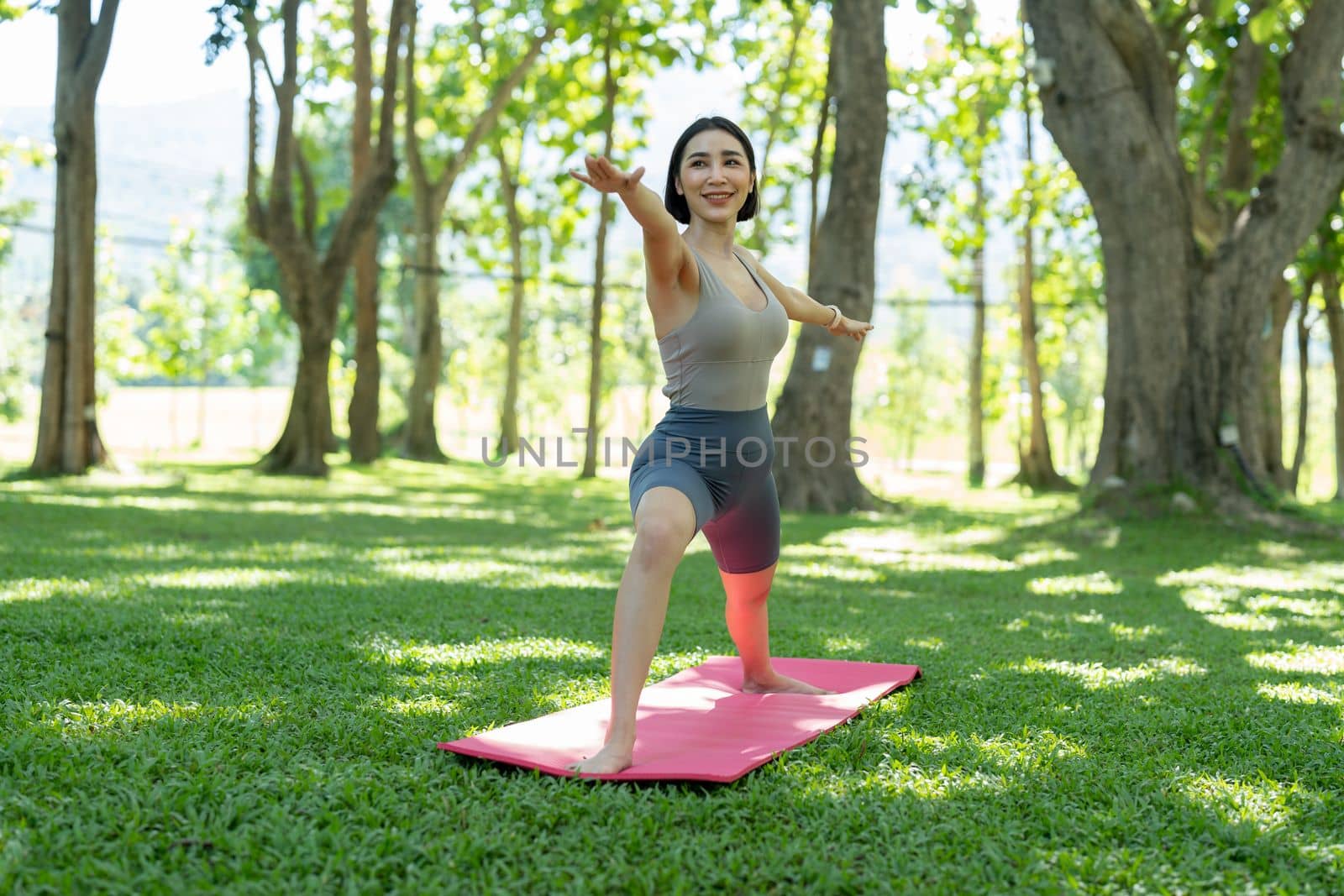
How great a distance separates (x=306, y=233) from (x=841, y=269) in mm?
6695

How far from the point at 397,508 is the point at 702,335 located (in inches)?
303

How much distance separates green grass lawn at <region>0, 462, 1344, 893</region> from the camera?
2.14m

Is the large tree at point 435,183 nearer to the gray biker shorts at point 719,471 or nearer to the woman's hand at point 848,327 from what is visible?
the woman's hand at point 848,327

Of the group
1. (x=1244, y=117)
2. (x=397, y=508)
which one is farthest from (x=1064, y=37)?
(x=397, y=508)

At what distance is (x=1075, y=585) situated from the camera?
6.30 m

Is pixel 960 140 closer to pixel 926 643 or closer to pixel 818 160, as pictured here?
pixel 818 160

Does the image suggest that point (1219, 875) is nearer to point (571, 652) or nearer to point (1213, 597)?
point (571, 652)

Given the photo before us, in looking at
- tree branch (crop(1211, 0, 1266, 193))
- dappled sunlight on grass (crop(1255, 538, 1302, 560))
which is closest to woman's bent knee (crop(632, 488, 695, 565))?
dappled sunlight on grass (crop(1255, 538, 1302, 560))

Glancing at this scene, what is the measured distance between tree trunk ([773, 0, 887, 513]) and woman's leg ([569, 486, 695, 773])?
296 inches

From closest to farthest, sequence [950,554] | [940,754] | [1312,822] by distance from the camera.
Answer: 1. [1312,822]
2. [940,754]
3. [950,554]

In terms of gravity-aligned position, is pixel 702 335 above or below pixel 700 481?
above

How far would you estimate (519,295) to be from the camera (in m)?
21.4

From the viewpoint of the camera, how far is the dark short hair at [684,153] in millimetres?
3211

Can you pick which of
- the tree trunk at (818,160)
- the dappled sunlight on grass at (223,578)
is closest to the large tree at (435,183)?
the tree trunk at (818,160)
